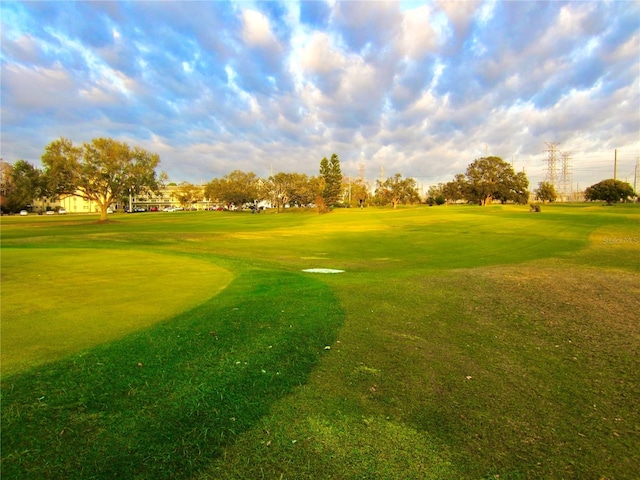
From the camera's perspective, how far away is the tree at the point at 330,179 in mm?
100125

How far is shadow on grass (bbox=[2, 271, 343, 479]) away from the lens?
125 inches

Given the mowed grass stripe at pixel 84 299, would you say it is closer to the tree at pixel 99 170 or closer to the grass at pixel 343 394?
the grass at pixel 343 394

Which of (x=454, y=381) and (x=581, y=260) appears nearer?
(x=454, y=381)

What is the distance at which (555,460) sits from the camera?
127 inches

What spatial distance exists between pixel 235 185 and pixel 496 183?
261ft

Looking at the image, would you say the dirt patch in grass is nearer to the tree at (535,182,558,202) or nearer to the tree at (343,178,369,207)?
the tree at (535,182,558,202)

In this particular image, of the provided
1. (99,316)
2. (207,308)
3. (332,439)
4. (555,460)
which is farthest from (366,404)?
(99,316)

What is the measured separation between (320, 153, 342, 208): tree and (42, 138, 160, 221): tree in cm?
5055

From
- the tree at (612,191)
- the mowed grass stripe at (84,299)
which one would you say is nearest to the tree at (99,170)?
the mowed grass stripe at (84,299)

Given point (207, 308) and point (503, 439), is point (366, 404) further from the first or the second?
point (207, 308)

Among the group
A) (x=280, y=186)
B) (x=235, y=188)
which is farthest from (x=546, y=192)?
(x=235, y=188)

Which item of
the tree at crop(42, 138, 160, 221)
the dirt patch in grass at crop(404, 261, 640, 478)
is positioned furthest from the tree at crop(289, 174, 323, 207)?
the dirt patch in grass at crop(404, 261, 640, 478)

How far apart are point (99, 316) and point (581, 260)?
1756 cm

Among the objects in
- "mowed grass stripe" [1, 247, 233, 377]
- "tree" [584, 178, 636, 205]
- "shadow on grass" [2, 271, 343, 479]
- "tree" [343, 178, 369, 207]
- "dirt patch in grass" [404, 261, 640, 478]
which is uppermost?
"tree" [343, 178, 369, 207]
